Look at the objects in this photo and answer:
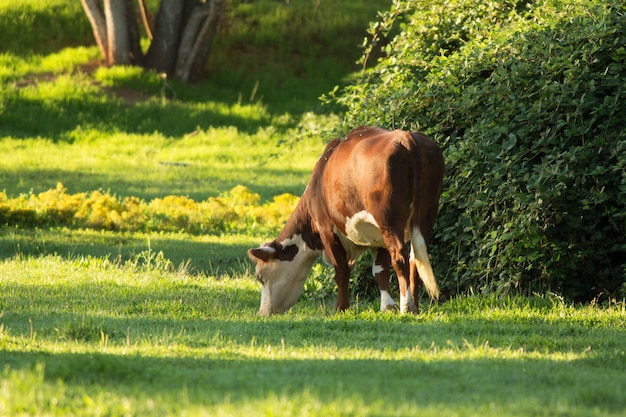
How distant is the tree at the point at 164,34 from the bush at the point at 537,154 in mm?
17628

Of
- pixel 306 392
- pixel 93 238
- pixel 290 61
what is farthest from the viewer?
→ pixel 290 61

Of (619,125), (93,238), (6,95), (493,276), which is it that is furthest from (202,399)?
(6,95)

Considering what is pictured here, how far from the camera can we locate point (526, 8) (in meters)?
11.9

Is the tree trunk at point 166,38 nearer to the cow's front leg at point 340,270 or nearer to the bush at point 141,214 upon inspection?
the bush at point 141,214

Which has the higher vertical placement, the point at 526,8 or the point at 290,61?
the point at 526,8

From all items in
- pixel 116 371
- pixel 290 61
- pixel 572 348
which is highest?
pixel 116 371

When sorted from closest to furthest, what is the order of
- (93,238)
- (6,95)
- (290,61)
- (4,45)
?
(93,238)
(6,95)
(4,45)
(290,61)

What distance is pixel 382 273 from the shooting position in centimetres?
926

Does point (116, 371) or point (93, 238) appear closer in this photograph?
point (116, 371)

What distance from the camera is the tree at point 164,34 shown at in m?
27.5

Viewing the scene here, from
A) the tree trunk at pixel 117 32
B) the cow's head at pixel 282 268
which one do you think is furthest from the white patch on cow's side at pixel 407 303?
the tree trunk at pixel 117 32

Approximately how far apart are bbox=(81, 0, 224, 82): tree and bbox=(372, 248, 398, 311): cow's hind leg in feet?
61.7

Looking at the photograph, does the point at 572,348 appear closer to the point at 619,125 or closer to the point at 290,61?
the point at 619,125

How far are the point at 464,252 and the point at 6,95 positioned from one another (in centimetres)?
1885
